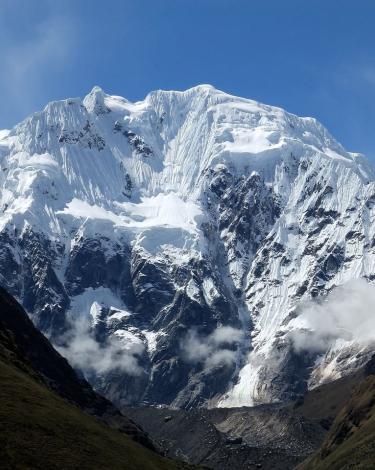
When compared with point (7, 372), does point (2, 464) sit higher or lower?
lower

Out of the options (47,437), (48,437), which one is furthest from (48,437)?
(47,437)

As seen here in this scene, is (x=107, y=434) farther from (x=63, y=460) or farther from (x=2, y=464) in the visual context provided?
(x=2, y=464)

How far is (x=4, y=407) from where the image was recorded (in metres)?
163

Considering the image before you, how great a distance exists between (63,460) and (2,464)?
16.6m

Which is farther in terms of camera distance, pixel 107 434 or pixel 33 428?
pixel 107 434

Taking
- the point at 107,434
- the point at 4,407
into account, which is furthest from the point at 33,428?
the point at 107,434

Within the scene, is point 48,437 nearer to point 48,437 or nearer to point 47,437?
point 48,437

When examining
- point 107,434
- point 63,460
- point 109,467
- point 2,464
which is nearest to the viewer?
point 2,464

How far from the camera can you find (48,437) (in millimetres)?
160625

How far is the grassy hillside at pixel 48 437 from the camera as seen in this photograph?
147750 millimetres

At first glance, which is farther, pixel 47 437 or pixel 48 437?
pixel 48 437

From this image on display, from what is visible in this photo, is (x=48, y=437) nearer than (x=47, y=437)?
No

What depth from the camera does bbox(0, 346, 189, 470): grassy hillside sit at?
147750 millimetres

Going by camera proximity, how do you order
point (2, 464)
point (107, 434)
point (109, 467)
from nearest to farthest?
point (2, 464) → point (109, 467) → point (107, 434)
